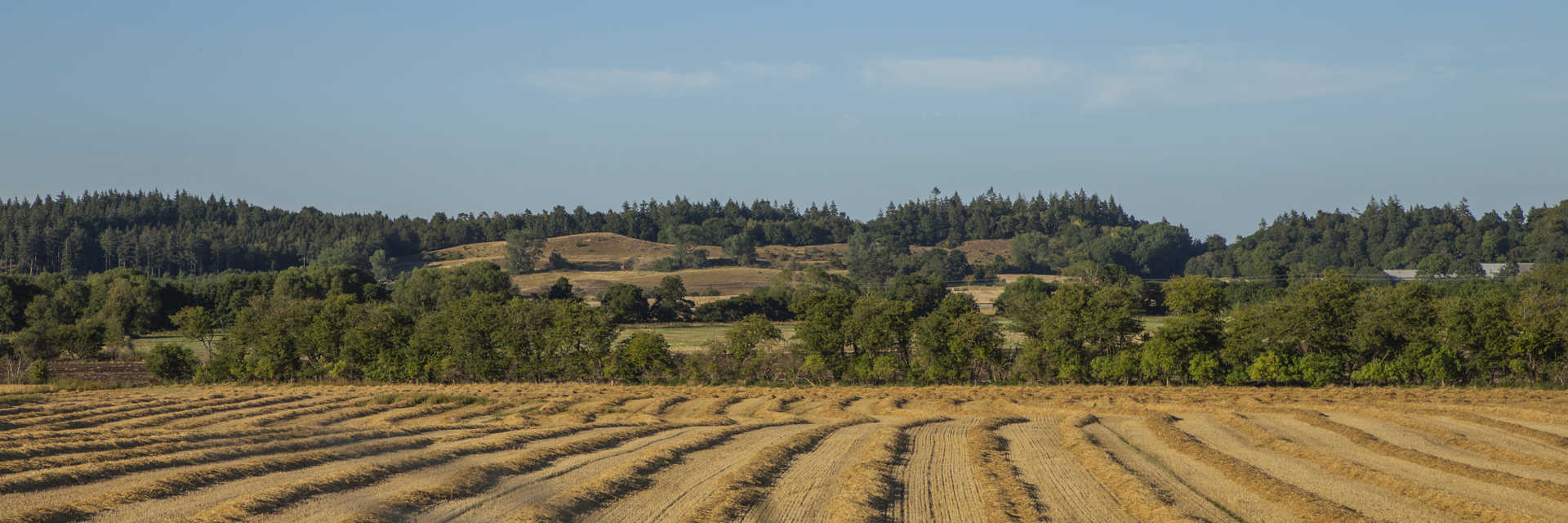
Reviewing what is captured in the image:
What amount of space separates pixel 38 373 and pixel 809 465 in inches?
2373

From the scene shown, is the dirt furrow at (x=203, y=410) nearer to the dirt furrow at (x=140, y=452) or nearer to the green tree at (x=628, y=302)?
the dirt furrow at (x=140, y=452)

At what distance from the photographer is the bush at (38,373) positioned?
6481 cm

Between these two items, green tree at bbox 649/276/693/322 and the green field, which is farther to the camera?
green tree at bbox 649/276/693/322

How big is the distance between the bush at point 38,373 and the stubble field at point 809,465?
77.2ft

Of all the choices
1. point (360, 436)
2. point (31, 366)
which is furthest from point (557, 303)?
point (360, 436)

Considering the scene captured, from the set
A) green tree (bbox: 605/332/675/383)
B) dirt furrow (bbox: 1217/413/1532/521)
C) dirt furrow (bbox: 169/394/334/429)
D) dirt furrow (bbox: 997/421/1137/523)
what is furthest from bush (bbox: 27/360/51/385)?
dirt furrow (bbox: 1217/413/1532/521)

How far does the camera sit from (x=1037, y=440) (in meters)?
31.6

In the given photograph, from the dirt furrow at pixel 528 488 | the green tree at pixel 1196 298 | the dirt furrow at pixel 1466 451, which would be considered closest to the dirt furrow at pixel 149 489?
the dirt furrow at pixel 528 488

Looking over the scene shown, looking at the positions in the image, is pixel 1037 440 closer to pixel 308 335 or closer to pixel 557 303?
pixel 557 303

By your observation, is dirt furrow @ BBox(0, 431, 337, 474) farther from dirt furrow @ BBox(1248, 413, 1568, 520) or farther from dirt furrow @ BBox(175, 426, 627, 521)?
dirt furrow @ BBox(1248, 413, 1568, 520)

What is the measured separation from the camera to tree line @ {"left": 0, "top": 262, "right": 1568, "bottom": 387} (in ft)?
194

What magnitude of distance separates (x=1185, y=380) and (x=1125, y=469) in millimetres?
39553

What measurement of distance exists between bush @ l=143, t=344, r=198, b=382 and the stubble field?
23.7 meters

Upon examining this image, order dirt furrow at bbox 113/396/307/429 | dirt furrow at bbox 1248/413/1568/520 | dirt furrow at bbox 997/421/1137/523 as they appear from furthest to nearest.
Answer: dirt furrow at bbox 113/396/307/429 < dirt furrow at bbox 1248/413/1568/520 < dirt furrow at bbox 997/421/1137/523
